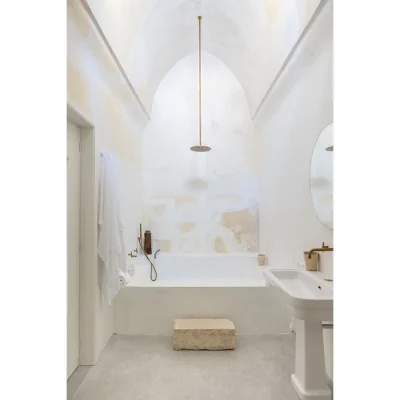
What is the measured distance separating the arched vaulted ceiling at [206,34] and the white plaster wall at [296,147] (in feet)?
0.57

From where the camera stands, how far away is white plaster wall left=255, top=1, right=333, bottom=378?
8.97 ft

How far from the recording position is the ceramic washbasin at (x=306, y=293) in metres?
2.05

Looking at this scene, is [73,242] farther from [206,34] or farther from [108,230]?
[206,34]

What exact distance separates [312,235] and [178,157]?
270 centimetres

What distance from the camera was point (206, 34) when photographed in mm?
4738

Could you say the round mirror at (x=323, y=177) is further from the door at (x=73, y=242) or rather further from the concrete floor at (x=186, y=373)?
the door at (x=73, y=242)

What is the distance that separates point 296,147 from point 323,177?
0.77m

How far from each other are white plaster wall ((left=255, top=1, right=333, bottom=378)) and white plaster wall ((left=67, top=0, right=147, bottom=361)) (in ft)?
5.42

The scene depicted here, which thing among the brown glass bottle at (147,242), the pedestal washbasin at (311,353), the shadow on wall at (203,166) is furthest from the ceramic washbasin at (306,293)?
the brown glass bottle at (147,242)

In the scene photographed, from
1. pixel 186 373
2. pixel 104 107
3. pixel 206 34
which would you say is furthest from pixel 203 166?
pixel 186 373
